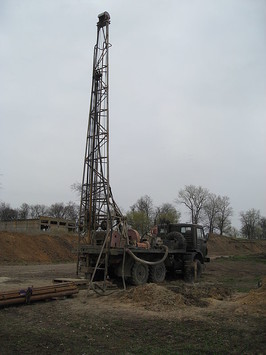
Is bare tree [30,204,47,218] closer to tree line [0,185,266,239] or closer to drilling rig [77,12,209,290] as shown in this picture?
tree line [0,185,266,239]

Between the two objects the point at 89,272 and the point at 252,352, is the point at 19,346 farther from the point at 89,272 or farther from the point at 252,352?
the point at 89,272

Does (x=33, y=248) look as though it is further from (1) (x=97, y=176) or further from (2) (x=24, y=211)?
(2) (x=24, y=211)

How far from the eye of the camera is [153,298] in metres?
10.0

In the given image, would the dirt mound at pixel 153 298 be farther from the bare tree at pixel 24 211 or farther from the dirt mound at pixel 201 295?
the bare tree at pixel 24 211

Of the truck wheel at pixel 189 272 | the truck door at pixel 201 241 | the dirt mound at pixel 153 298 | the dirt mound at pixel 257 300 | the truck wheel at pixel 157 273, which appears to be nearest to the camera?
the dirt mound at pixel 257 300

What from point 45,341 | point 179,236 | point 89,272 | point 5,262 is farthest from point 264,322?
point 5,262

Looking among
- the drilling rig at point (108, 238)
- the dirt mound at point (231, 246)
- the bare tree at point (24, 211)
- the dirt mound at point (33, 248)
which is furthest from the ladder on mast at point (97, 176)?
the bare tree at point (24, 211)

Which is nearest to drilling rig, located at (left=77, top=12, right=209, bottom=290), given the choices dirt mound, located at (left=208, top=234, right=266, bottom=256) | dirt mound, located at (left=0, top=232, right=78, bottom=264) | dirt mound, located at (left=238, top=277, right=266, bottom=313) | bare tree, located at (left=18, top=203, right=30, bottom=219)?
dirt mound, located at (left=238, top=277, right=266, bottom=313)

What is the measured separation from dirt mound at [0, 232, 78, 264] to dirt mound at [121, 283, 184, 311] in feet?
70.6

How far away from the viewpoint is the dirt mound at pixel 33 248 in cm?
3197

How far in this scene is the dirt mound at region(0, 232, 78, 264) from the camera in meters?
32.0

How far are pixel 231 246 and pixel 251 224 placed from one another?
152ft

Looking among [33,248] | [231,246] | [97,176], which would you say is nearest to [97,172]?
[97,176]

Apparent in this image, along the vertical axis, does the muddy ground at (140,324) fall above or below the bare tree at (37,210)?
below
